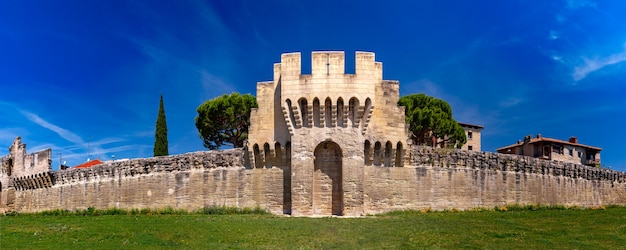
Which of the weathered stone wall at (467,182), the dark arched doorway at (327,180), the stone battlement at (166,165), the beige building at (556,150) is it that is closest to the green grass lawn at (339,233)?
the dark arched doorway at (327,180)

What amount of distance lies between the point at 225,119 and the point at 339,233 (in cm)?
3164

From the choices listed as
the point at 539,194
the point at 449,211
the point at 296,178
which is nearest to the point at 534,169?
the point at 539,194

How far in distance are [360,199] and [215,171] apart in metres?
7.88

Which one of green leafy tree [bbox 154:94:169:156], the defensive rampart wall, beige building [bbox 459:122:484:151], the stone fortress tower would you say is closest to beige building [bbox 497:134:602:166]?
beige building [bbox 459:122:484:151]

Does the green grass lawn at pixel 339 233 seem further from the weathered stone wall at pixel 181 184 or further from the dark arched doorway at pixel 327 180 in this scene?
the weathered stone wall at pixel 181 184

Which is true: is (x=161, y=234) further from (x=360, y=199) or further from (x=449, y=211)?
(x=449, y=211)

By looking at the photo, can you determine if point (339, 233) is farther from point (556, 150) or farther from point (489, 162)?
point (556, 150)

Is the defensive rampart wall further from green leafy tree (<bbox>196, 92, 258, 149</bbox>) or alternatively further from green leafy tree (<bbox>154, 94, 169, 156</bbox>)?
green leafy tree (<bbox>196, 92, 258, 149</bbox>)

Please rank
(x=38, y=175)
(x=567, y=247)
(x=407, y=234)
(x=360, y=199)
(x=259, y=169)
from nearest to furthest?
(x=567, y=247) → (x=407, y=234) → (x=360, y=199) → (x=259, y=169) → (x=38, y=175)

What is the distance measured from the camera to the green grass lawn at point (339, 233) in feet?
62.2

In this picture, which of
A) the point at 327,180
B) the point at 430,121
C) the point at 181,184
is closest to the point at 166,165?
the point at 181,184

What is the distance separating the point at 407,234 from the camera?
68.6ft

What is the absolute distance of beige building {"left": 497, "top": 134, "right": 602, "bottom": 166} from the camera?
7088 centimetres

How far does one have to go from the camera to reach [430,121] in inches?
1948
